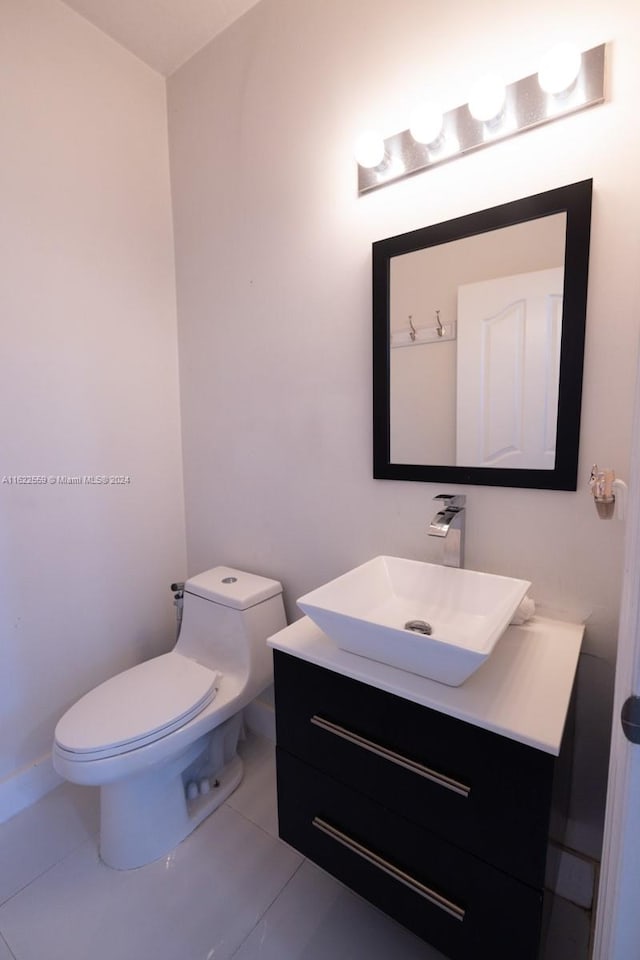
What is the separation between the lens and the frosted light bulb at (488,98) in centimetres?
98

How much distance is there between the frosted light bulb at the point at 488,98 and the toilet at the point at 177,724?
4.91ft

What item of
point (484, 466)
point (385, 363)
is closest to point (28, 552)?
point (385, 363)

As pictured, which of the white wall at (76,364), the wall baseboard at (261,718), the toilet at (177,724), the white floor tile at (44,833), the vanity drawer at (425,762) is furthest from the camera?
the wall baseboard at (261,718)

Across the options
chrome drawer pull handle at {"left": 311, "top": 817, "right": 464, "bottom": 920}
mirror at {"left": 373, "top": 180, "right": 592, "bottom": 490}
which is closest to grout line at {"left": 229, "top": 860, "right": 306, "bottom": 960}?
chrome drawer pull handle at {"left": 311, "top": 817, "right": 464, "bottom": 920}

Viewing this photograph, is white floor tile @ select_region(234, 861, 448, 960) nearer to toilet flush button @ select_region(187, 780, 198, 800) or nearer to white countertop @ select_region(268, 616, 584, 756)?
toilet flush button @ select_region(187, 780, 198, 800)

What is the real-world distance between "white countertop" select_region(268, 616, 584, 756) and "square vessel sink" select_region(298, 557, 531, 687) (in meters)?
0.03

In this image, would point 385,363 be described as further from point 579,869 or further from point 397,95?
point 579,869

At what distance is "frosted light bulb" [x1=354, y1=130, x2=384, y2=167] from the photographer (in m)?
1.17

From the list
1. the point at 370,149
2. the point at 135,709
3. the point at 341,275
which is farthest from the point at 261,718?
the point at 370,149

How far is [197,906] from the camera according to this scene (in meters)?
1.13

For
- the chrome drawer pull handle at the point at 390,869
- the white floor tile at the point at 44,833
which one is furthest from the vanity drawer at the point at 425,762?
the white floor tile at the point at 44,833

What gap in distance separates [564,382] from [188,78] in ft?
6.10

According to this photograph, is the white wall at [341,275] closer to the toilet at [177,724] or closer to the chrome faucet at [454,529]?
the chrome faucet at [454,529]

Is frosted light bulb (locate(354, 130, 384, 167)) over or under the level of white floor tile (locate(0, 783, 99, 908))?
over
